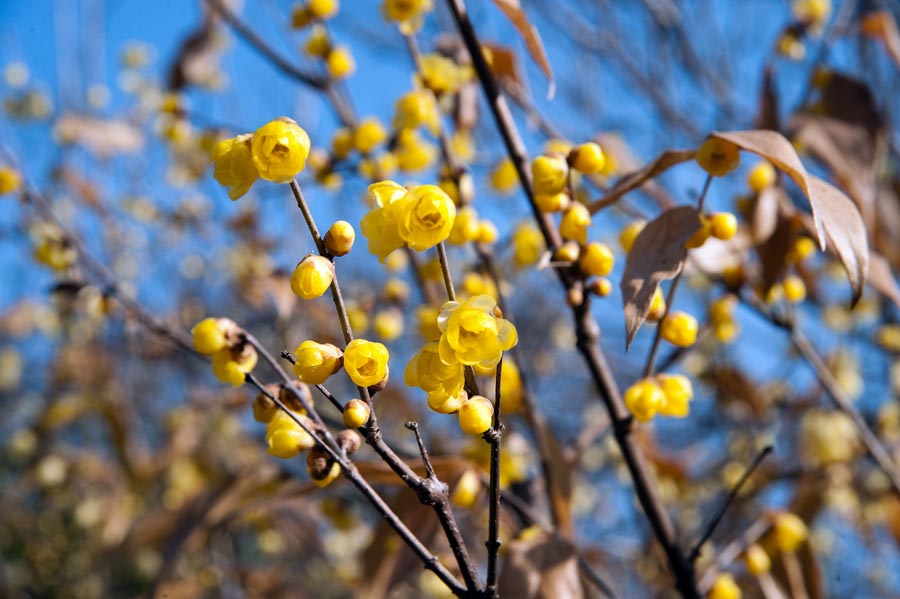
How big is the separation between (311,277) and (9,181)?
0.96 m

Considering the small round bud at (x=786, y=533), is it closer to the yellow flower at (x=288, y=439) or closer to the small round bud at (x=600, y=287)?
the small round bud at (x=600, y=287)

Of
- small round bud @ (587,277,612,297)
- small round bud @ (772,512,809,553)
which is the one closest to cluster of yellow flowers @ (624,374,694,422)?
small round bud @ (587,277,612,297)

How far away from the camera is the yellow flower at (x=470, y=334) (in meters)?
0.47

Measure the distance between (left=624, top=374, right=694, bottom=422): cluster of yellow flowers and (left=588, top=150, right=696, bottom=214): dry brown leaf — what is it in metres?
0.19

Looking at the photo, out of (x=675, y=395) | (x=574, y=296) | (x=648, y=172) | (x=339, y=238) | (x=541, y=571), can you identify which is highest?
(x=339, y=238)

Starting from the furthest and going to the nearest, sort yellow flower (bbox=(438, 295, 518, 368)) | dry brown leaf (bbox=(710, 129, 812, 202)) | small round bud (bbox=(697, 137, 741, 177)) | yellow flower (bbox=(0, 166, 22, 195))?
yellow flower (bbox=(0, 166, 22, 195))
small round bud (bbox=(697, 137, 741, 177))
dry brown leaf (bbox=(710, 129, 812, 202))
yellow flower (bbox=(438, 295, 518, 368))

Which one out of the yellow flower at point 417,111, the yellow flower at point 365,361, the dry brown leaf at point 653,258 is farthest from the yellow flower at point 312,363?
the yellow flower at point 417,111

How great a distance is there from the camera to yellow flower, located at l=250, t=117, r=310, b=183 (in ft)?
1.65

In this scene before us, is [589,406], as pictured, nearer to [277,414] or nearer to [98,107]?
[98,107]

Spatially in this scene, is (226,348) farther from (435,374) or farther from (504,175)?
(504,175)

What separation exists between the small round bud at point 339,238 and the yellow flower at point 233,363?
0.11 m

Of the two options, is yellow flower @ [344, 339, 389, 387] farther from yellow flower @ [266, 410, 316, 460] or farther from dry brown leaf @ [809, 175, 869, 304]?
dry brown leaf @ [809, 175, 869, 304]

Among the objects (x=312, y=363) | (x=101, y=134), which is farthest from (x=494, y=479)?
(x=101, y=134)

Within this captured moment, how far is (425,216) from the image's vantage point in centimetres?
51
